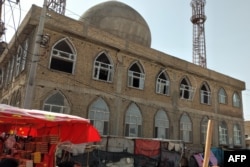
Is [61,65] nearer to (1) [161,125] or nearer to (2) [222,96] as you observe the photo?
(1) [161,125]

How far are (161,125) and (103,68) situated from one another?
5.65m

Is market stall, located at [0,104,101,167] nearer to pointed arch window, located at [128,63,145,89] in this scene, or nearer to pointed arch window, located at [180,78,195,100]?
pointed arch window, located at [128,63,145,89]

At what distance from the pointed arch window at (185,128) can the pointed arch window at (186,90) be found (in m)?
1.49

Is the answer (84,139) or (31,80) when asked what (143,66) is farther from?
(84,139)

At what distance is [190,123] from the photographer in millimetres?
20062

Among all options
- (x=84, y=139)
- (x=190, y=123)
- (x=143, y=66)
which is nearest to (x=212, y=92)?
(x=190, y=123)

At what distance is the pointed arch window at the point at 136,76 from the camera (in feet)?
57.2

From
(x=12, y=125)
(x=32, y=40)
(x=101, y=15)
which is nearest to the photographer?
(x=12, y=125)

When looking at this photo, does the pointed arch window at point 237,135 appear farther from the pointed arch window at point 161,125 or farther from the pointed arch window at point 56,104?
the pointed arch window at point 56,104

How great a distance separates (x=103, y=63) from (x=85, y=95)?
8.01 feet

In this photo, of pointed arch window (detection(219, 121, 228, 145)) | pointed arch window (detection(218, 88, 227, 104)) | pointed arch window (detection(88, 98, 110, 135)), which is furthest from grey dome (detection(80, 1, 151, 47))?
pointed arch window (detection(219, 121, 228, 145))

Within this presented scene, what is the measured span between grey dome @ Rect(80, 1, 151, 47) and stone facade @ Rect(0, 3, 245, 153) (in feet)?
5.50

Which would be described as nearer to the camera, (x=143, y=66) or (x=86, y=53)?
(x=86, y=53)

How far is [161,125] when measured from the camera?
60.1 ft
